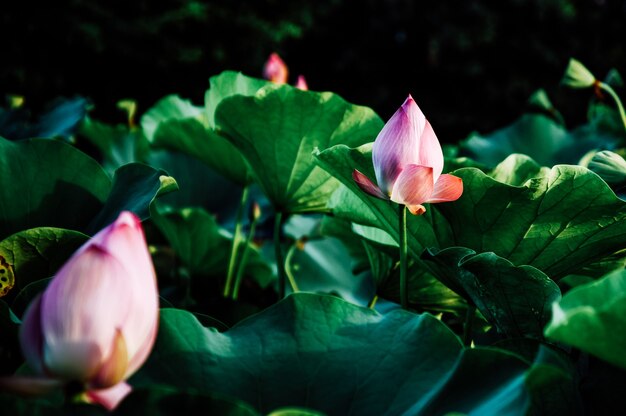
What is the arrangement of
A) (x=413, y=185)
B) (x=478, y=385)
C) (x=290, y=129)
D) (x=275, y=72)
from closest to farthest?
(x=478, y=385) → (x=413, y=185) → (x=290, y=129) → (x=275, y=72)

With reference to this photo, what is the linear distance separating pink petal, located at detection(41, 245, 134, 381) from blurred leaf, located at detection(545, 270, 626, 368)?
0.26 m

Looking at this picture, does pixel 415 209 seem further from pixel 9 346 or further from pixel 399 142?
pixel 9 346

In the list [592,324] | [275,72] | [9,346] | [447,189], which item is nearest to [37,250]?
[9,346]

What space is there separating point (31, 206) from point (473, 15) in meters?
8.14

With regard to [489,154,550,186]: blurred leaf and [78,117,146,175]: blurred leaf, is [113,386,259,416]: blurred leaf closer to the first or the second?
[489,154,550,186]: blurred leaf

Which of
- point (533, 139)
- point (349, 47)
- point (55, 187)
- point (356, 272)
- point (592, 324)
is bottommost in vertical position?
point (349, 47)

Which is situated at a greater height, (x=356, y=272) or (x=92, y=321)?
(x=92, y=321)

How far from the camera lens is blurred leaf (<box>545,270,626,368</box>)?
43 centimetres

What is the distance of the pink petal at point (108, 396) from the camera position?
1.37 ft

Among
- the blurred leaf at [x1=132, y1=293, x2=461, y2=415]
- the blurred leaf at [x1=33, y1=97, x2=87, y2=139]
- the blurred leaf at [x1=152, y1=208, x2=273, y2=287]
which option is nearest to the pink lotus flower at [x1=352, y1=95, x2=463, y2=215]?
the blurred leaf at [x1=132, y1=293, x2=461, y2=415]

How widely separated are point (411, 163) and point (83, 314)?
0.35 metres

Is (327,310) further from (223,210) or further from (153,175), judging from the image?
(223,210)

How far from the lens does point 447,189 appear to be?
2.17 feet

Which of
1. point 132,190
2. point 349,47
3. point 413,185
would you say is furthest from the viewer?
point 349,47
